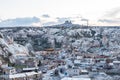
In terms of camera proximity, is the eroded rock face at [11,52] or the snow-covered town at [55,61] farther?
the eroded rock face at [11,52]

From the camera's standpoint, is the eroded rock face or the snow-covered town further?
the eroded rock face

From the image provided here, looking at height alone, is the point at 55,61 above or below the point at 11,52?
below

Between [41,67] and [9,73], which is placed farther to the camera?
[41,67]

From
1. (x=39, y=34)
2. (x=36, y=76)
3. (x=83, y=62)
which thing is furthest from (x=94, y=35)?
(x=36, y=76)

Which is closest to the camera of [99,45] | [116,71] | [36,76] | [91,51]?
[36,76]

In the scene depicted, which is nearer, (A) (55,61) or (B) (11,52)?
(A) (55,61)

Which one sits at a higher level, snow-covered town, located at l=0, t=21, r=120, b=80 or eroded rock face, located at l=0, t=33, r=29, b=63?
eroded rock face, located at l=0, t=33, r=29, b=63

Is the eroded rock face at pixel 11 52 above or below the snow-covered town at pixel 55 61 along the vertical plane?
above

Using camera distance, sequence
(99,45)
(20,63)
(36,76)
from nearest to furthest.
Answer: (36,76), (20,63), (99,45)

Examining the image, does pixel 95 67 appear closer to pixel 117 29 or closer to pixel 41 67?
pixel 41 67
